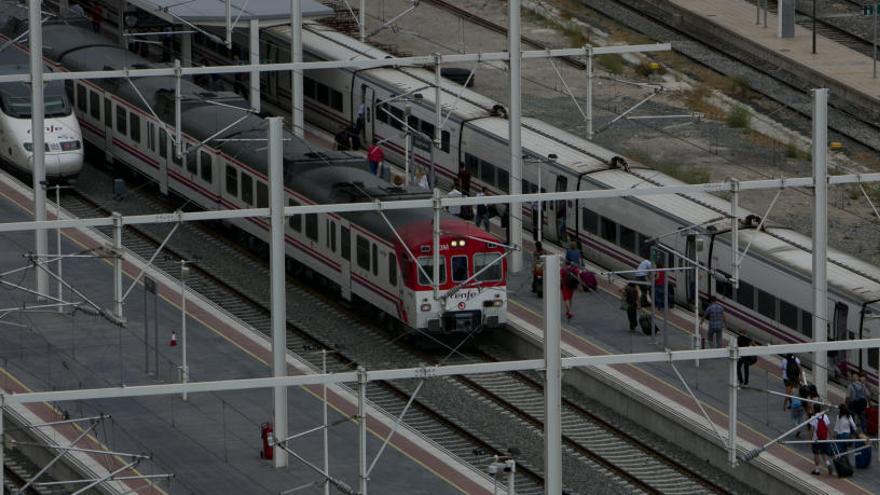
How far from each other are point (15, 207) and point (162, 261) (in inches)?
187

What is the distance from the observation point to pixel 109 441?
45656 mm

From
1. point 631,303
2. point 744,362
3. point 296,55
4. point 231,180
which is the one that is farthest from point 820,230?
point 231,180

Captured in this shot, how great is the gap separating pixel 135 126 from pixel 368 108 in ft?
23.6

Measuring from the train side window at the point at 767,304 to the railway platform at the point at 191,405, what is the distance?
9688mm

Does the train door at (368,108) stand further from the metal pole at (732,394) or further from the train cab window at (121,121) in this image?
the metal pole at (732,394)

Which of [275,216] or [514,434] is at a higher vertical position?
[275,216]

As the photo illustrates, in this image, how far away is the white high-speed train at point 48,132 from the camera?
64125 mm

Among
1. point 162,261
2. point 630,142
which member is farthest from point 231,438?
point 630,142

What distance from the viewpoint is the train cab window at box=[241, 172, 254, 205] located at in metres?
59.8

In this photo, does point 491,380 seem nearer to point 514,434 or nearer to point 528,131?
point 514,434

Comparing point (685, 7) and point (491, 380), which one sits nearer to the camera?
point (491, 380)

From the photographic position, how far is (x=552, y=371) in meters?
36.1

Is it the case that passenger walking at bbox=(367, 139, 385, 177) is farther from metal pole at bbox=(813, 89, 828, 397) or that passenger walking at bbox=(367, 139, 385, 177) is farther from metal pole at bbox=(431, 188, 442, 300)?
metal pole at bbox=(813, 89, 828, 397)

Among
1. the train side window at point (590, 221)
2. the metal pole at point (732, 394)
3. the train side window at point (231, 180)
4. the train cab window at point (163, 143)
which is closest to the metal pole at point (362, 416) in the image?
the metal pole at point (732, 394)
